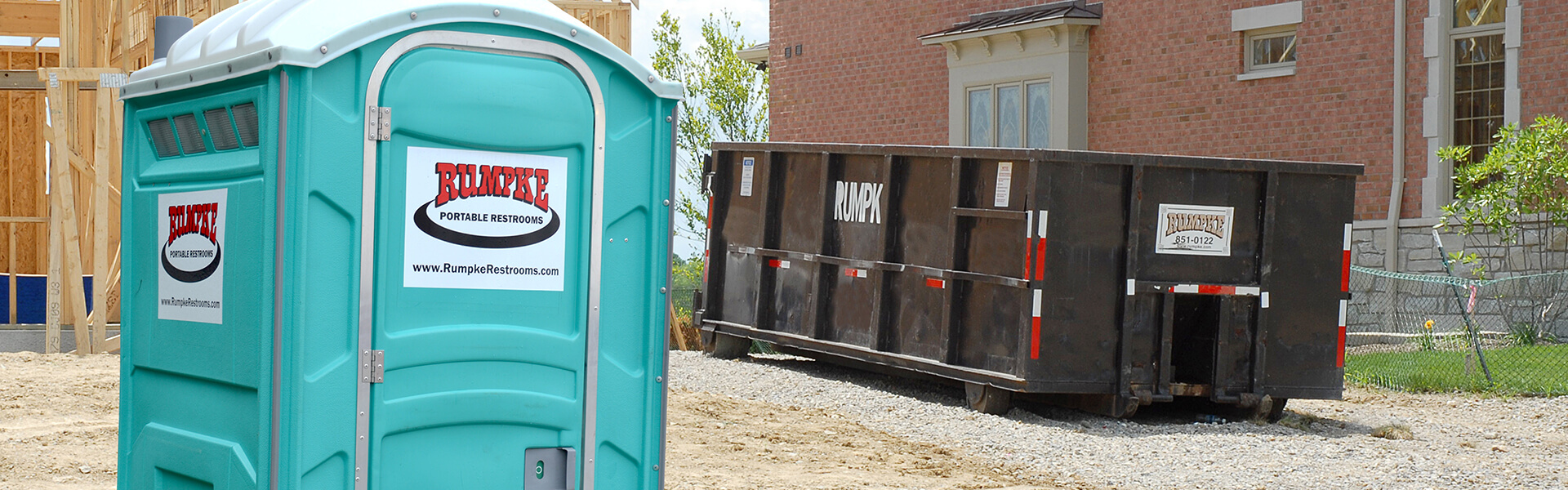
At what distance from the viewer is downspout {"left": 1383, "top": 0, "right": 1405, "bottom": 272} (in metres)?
15.6

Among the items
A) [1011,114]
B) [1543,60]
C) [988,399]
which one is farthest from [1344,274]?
[1011,114]

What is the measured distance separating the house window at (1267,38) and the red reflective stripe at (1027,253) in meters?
8.64

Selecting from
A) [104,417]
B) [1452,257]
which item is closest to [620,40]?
[104,417]

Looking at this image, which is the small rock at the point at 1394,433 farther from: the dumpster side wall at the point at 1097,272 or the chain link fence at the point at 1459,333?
the chain link fence at the point at 1459,333

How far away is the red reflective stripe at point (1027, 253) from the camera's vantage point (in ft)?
31.0

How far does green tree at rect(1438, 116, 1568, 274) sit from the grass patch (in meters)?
1.31

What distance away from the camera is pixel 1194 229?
994 cm

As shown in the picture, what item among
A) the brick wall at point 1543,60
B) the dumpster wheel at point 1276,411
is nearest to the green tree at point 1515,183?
the brick wall at point 1543,60

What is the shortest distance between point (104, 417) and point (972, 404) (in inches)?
226

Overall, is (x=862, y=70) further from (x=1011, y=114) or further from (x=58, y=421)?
(x=58, y=421)

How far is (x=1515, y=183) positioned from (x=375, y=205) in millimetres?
12751

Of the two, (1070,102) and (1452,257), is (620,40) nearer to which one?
(1070,102)

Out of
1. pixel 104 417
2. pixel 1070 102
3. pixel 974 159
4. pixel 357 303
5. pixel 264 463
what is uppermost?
pixel 1070 102

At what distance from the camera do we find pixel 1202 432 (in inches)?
383
